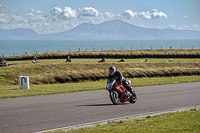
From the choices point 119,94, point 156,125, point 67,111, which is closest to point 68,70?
point 119,94

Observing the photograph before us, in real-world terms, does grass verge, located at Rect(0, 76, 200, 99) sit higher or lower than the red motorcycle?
lower

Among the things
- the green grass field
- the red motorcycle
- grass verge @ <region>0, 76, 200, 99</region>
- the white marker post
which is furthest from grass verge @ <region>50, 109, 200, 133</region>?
the green grass field

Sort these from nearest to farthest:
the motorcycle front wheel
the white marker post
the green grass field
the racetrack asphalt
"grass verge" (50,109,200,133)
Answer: "grass verge" (50,109,200,133) → the racetrack asphalt → the motorcycle front wheel → the white marker post → the green grass field

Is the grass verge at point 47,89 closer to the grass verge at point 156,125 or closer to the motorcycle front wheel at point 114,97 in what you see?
the motorcycle front wheel at point 114,97

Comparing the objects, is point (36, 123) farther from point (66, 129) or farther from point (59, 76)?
point (59, 76)

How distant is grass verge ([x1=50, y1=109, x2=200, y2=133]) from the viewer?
27.1 feet

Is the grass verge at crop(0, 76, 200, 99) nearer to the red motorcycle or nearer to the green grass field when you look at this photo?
the green grass field

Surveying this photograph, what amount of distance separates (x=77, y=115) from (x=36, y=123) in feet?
6.08

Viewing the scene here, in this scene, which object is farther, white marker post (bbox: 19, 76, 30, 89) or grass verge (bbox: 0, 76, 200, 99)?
white marker post (bbox: 19, 76, 30, 89)

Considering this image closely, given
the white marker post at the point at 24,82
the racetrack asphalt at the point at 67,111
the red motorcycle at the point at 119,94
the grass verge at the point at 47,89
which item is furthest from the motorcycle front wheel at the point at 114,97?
the white marker post at the point at 24,82

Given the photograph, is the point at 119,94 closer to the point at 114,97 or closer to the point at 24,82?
the point at 114,97

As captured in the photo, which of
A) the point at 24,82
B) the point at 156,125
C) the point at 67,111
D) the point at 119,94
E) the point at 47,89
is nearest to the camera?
the point at 156,125

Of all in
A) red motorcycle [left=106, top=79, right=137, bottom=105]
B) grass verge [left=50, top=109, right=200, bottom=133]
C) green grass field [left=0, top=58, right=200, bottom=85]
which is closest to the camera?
grass verge [left=50, top=109, right=200, bottom=133]

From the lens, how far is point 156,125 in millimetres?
8961
